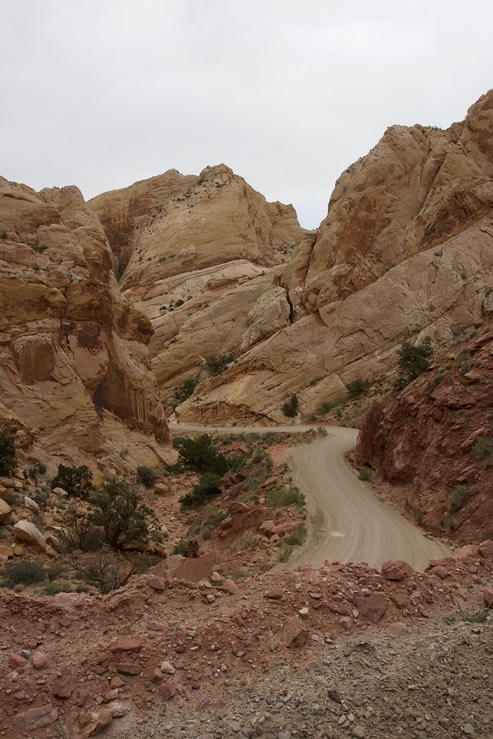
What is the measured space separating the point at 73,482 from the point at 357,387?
2325 cm

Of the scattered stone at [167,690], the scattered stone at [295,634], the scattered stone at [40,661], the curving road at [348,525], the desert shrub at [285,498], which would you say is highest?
the scattered stone at [40,661]

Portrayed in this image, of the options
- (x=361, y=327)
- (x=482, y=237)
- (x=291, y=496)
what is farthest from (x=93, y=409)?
(x=482, y=237)

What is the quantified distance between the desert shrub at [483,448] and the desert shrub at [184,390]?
38.1m

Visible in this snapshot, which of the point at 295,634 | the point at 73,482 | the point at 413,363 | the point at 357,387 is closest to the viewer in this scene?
the point at 295,634

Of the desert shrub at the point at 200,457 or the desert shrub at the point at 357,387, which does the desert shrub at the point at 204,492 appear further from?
the desert shrub at the point at 357,387

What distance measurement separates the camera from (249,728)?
15.9 ft

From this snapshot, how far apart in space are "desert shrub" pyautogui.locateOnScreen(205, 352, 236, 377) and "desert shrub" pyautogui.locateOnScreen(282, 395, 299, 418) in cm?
1107

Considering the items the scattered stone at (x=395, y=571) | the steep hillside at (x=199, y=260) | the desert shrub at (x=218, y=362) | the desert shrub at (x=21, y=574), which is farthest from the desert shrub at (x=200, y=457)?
the desert shrub at (x=218, y=362)

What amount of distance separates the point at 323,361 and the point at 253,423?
7.27 metres

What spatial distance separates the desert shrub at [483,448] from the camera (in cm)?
1255

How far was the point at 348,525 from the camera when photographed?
44.1 ft

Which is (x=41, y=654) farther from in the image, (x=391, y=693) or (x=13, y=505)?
(x=13, y=505)

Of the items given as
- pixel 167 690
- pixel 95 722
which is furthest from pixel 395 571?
pixel 95 722

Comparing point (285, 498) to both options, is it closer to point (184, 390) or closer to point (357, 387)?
point (357, 387)
